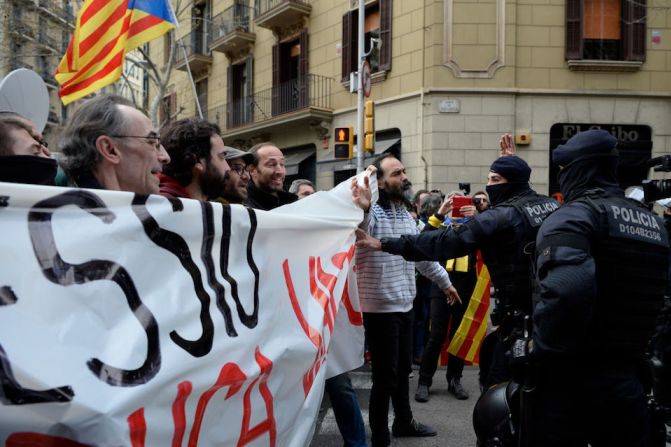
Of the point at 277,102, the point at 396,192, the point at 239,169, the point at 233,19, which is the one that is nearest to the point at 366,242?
the point at 396,192

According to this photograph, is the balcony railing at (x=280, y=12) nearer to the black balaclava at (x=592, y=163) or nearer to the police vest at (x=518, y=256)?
the police vest at (x=518, y=256)

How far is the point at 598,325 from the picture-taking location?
2.52 m

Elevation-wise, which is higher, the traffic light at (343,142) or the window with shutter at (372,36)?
the window with shutter at (372,36)

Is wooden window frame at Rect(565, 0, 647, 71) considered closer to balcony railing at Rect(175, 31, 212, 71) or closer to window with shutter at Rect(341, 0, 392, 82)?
window with shutter at Rect(341, 0, 392, 82)

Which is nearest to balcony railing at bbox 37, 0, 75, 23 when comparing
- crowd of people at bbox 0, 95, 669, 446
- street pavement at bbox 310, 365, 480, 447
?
street pavement at bbox 310, 365, 480, 447

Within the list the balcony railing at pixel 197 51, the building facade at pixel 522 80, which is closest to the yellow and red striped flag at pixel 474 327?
the building facade at pixel 522 80

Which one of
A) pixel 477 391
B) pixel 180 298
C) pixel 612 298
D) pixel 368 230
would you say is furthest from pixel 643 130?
pixel 180 298

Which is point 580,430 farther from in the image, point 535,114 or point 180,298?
point 535,114

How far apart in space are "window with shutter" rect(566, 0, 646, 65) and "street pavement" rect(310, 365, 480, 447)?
10.3 meters

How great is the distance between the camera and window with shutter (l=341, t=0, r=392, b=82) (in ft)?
50.0

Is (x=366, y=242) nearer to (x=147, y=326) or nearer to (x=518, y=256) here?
(x=518, y=256)

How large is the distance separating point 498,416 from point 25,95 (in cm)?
287

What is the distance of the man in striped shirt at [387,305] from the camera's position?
13.0 feet

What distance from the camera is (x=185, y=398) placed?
170cm
